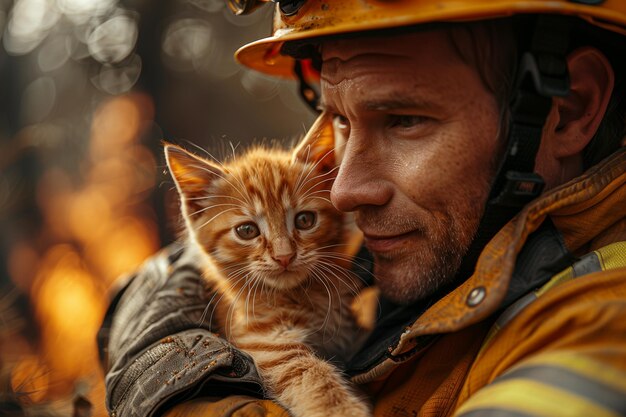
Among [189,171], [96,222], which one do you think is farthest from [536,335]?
[96,222]

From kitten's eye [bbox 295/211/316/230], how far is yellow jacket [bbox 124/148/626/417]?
623 millimetres

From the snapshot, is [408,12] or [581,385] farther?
[408,12]

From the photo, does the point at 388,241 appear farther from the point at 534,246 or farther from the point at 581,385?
the point at 581,385

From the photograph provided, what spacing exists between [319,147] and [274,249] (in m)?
0.46

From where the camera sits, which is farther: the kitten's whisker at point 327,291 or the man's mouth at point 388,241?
the kitten's whisker at point 327,291

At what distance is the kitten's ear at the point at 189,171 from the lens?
83.9 inches

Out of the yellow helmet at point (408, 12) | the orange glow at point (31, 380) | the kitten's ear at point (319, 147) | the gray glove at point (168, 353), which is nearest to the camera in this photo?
the yellow helmet at point (408, 12)

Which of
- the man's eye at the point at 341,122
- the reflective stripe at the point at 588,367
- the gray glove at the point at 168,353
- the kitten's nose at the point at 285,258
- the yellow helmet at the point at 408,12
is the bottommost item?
the gray glove at the point at 168,353

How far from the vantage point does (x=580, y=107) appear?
1742 mm

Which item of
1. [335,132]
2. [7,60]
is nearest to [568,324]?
[335,132]

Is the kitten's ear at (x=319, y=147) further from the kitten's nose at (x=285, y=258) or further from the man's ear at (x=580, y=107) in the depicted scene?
the man's ear at (x=580, y=107)

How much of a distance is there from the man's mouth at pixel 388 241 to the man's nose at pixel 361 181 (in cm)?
11

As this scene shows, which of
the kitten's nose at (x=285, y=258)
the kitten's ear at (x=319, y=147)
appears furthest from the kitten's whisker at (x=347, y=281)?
the kitten's ear at (x=319, y=147)

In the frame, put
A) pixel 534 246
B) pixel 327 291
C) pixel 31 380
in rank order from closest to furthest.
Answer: pixel 534 246
pixel 327 291
pixel 31 380
